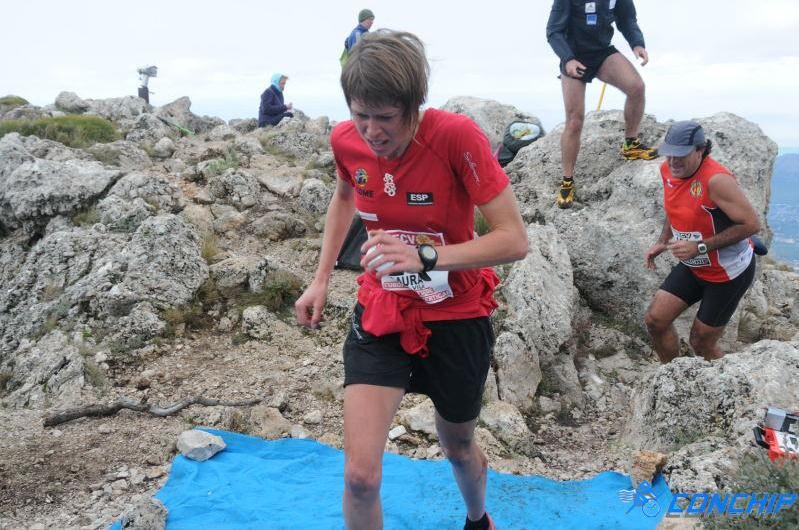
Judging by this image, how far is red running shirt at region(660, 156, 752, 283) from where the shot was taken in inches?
196

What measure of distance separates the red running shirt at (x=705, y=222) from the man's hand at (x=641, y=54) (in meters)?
2.55

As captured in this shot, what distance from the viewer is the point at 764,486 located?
8.82 ft

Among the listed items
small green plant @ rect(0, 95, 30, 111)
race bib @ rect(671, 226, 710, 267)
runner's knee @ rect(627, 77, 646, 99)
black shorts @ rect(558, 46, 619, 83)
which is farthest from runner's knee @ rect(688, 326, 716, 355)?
small green plant @ rect(0, 95, 30, 111)

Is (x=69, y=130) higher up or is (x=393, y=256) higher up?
(x=69, y=130)

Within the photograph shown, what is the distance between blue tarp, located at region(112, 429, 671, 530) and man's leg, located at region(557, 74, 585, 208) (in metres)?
4.18

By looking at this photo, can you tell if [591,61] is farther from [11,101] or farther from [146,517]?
[11,101]

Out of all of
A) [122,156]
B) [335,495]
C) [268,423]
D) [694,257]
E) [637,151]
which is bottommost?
[335,495]

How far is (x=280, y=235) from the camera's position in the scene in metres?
8.41

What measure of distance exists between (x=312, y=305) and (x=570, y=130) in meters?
5.18

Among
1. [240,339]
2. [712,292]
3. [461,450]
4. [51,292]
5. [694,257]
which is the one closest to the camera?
[461,450]

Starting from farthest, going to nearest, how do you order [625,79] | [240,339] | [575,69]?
[625,79], [575,69], [240,339]

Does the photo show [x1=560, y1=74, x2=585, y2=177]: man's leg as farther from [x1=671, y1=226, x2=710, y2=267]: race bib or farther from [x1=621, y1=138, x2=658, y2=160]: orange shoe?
[x1=671, y1=226, x2=710, y2=267]: race bib

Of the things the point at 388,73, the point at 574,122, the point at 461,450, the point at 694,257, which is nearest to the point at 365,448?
the point at 461,450

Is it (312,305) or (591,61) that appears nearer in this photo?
(312,305)
